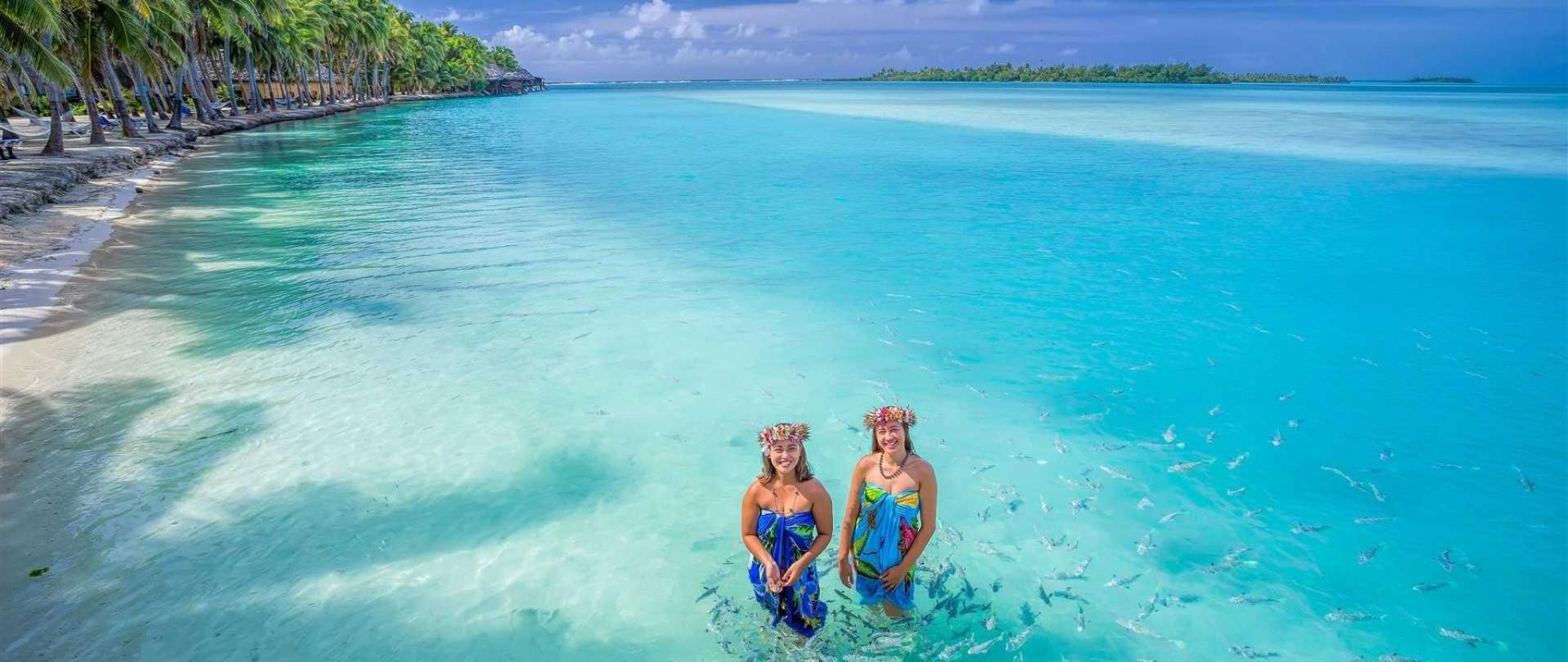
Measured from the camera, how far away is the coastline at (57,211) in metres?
10.8

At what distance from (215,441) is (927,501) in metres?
6.38

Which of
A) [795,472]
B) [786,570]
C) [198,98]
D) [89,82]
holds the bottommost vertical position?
[786,570]

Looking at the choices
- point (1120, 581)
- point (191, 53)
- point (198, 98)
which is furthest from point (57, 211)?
point (198, 98)

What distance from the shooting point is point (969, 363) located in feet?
31.4

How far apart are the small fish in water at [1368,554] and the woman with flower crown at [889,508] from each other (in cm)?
361

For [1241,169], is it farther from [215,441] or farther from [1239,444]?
[215,441]

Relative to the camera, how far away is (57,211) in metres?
17.5

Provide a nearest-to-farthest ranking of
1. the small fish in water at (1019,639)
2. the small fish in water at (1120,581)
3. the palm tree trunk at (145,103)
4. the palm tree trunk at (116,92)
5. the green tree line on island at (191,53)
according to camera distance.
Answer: the small fish in water at (1019,639) → the small fish in water at (1120,581) → the green tree line on island at (191,53) → the palm tree trunk at (116,92) → the palm tree trunk at (145,103)

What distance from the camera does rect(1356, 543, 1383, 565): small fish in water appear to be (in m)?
5.69

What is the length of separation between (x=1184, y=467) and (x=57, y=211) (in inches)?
864

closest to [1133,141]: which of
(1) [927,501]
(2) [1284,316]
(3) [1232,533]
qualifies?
(2) [1284,316]

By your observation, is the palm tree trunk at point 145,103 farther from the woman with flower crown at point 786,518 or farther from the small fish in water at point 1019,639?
the small fish in water at point 1019,639

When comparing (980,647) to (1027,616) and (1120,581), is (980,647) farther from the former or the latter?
(1120,581)

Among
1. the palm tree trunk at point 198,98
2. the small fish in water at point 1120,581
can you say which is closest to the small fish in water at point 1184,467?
the small fish in water at point 1120,581
